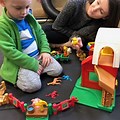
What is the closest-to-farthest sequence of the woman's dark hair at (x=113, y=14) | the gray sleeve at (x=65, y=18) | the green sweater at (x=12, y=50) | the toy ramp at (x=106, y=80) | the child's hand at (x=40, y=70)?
the toy ramp at (x=106, y=80), the green sweater at (x=12, y=50), the child's hand at (x=40, y=70), the woman's dark hair at (x=113, y=14), the gray sleeve at (x=65, y=18)

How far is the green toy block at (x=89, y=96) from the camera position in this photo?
1018 mm

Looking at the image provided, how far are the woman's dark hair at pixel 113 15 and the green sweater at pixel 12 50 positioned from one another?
457mm

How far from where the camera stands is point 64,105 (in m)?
1.01

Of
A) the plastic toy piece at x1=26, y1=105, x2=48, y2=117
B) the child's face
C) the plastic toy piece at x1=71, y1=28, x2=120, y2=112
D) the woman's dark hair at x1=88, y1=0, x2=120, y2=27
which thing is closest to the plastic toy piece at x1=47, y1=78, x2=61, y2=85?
the plastic toy piece at x1=71, y1=28, x2=120, y2=112

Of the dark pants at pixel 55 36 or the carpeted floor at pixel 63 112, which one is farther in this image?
the dark pants at pixel 55 36

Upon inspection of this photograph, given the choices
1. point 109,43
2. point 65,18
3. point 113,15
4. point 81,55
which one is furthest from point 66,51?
point 109,43

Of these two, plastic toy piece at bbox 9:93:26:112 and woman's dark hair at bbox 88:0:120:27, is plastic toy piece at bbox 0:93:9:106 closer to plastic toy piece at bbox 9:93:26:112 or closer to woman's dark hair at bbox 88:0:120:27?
plastic toy piece at bbox 9:93:26:112

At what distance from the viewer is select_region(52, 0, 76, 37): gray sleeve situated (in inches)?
56.7

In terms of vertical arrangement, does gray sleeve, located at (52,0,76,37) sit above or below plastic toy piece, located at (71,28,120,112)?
above

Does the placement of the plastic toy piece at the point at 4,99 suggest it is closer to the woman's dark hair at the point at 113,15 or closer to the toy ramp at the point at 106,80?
the toy ramp at the point at 106,80

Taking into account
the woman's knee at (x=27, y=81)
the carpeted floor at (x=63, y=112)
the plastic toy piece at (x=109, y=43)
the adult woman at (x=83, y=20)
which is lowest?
the carpeted floor at (x=63, y=112)

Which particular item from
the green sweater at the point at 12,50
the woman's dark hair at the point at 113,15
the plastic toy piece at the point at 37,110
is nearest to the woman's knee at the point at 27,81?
the green sweater at the point at 12,50

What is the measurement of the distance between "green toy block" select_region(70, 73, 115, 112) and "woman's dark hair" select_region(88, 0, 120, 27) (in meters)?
0.45

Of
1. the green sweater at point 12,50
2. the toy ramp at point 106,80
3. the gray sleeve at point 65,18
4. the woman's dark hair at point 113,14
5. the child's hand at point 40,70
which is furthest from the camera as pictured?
the gray sleeve at point 65,18
